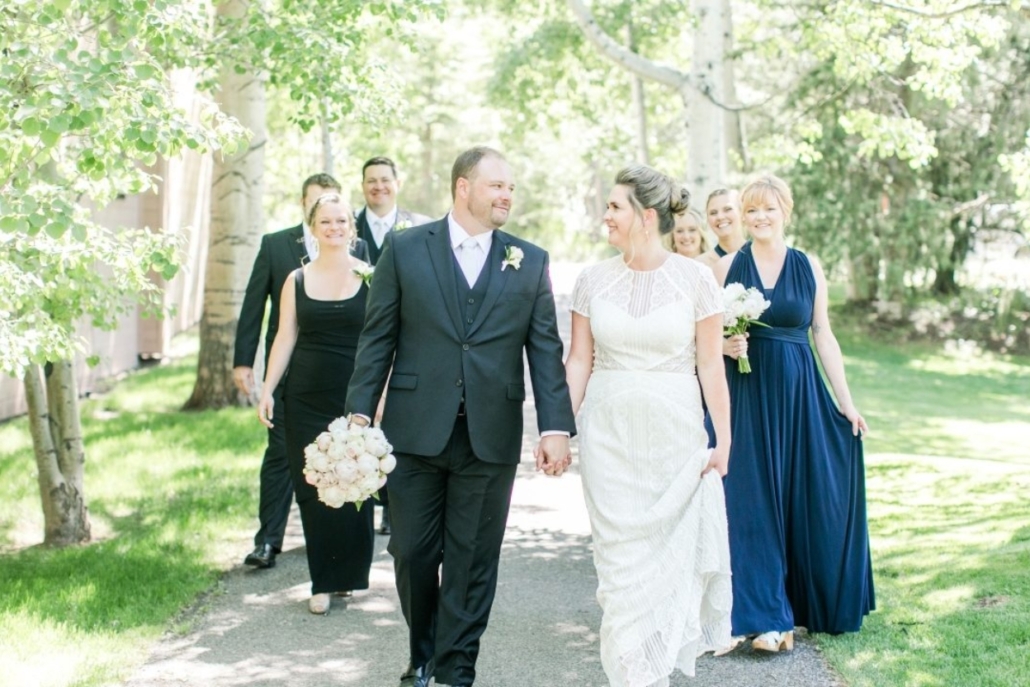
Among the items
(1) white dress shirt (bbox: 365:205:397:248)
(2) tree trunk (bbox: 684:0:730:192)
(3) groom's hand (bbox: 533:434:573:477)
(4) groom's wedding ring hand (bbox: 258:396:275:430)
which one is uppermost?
(2) tree trunk (bbox: 684:0:730:192)

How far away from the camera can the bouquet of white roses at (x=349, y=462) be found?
17.0ft

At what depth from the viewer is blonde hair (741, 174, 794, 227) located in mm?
6621

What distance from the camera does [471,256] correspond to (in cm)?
554

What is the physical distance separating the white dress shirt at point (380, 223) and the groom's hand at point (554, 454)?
3.74m

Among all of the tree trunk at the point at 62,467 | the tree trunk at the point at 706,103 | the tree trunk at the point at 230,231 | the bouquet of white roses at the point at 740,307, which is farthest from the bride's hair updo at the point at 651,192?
the tree trunk at the point at 230,231

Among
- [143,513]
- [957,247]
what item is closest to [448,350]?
[143,513]

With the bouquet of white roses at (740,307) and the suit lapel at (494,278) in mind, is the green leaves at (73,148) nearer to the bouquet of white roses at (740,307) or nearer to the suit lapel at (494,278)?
the suit lapel at (494,278)

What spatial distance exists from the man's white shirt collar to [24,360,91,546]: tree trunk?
4.12m

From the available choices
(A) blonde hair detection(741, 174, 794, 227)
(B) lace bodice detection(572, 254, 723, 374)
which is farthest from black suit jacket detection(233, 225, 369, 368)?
(B) lace bodice detection(572, 254, 723, 374)

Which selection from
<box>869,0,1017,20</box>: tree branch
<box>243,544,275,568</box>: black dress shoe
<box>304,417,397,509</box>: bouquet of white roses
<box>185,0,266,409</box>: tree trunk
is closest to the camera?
<box>304,417,397,509</box>: bouquet of white roses

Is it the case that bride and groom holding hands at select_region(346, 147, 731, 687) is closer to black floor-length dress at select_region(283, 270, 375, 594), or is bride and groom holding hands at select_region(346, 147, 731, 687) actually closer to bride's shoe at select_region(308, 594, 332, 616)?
bride's shoe at select_region(308, 594, 332, 616)

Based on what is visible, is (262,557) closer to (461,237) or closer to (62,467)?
(62,467)

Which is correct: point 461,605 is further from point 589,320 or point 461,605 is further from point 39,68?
point 39,68

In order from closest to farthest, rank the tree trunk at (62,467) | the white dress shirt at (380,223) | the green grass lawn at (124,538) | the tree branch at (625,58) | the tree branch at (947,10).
→ the green grass lawn at (124,538) → the tree trunk at (62,467) → the white dress shirt at (380,223) → the tree branch at (947,10) → the tree branch at (625,58)
